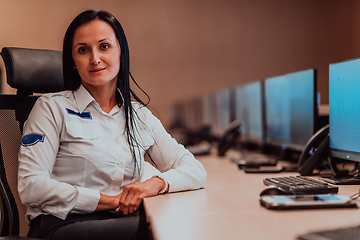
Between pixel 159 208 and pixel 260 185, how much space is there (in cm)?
54

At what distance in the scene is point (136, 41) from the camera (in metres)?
5.49

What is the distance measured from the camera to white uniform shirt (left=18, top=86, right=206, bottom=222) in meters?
1.15

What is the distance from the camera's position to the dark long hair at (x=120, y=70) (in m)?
1.38

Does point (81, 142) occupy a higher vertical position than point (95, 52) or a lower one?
lower

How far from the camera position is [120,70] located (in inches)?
58.7

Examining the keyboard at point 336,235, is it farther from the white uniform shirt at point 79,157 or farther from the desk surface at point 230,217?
the white uniform shirt at point 79,157

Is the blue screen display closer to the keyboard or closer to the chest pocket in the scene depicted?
the chest pocket

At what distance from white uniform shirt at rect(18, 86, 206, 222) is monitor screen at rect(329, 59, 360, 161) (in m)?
0.60

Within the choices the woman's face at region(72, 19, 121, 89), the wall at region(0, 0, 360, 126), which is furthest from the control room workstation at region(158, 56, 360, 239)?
the wall at region(0, 0, 360, 126)

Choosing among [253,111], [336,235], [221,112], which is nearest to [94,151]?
[336,235]

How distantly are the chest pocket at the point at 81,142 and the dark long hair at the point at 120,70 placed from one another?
5.4 inches

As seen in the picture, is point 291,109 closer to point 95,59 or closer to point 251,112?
point 251,112

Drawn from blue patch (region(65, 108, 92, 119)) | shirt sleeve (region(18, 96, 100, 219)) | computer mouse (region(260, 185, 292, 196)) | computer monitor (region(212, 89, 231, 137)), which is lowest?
computer monitor (region(212, 89, 231, 137))

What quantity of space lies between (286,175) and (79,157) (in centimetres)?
99
